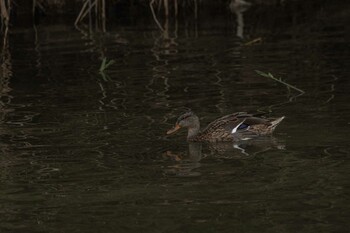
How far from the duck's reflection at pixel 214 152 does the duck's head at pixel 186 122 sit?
23cm

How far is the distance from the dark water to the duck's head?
0.17m

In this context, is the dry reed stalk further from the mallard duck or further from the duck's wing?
the duck's wing

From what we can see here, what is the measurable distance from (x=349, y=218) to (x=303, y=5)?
17.4m

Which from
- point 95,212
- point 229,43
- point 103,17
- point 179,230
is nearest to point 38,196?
point 95,212

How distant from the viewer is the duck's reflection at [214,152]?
31.6ft

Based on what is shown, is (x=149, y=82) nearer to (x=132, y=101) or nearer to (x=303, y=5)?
(x=132, y=101)

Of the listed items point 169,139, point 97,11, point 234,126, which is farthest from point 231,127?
point 97,11

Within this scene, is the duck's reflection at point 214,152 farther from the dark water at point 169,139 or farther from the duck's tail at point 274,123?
the duck's tail at point 274,123

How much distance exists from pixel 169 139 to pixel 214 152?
82 cm

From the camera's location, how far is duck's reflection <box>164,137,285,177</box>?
9625 millimetres

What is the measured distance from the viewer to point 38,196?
876cm

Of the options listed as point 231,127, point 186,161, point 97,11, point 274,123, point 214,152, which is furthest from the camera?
point 97,11

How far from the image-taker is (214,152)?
1062 cm

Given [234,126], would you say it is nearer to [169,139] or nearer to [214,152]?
[214,152]
